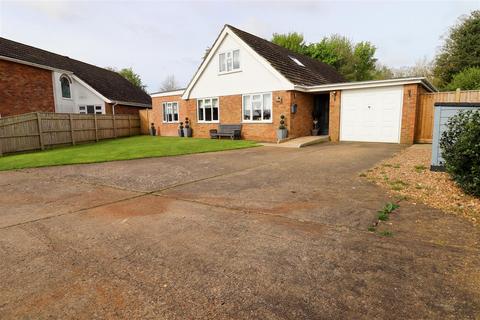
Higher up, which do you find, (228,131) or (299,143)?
(228,131)

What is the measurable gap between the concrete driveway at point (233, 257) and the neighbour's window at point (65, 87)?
853 inches

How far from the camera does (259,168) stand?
8320 millimetres

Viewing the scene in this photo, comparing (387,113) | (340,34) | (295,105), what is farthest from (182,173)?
(340,34)

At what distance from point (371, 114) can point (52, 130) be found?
17659 millimetres

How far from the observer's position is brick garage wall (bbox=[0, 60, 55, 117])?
1897 cm

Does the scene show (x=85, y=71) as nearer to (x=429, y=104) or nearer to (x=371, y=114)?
(x=371, y=114)

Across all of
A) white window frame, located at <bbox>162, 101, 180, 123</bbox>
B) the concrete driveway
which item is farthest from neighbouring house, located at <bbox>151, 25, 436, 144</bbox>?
the concrete driveway

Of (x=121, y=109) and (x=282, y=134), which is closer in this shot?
(x=282, y=134)

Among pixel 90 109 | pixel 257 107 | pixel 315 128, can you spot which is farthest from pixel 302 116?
pixel 90 109

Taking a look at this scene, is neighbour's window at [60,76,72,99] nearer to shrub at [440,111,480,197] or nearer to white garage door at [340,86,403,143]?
white garage door at [340,86,403,143]

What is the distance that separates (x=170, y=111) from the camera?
74.3ft

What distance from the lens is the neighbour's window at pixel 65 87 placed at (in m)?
23.7

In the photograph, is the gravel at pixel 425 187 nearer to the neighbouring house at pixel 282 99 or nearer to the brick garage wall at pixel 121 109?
the neighbouring house at pixel 282 99

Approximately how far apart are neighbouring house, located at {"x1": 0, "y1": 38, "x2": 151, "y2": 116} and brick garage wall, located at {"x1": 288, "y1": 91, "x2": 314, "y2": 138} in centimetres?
1688
